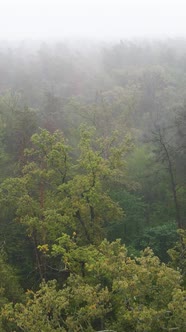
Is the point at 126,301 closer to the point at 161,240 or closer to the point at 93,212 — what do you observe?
the point at 93,212

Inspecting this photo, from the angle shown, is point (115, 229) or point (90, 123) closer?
point (115, 229)

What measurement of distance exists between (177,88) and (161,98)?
8016 millimetres

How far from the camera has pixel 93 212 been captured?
87.5 ft

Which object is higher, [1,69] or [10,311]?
[1,69]

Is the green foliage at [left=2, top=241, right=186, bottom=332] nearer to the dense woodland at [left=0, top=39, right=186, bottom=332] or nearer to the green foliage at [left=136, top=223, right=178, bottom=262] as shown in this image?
the dense woodland at [left=0, top=39, right=186, bottom=332]

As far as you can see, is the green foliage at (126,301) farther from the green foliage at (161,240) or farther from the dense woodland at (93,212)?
the green foliage at (161,240)

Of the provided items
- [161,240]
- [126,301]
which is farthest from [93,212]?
[126,301]

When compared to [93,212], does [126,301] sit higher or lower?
lower

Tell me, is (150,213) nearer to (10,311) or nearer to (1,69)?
(10,311)

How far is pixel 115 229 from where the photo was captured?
31.7 metres

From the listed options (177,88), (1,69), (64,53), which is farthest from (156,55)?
(1,69)

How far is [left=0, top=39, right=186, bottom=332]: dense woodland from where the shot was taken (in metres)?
17.0

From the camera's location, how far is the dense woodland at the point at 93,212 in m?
17.0

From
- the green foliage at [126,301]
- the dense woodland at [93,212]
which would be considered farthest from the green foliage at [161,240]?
the green foliage at [126,301]
